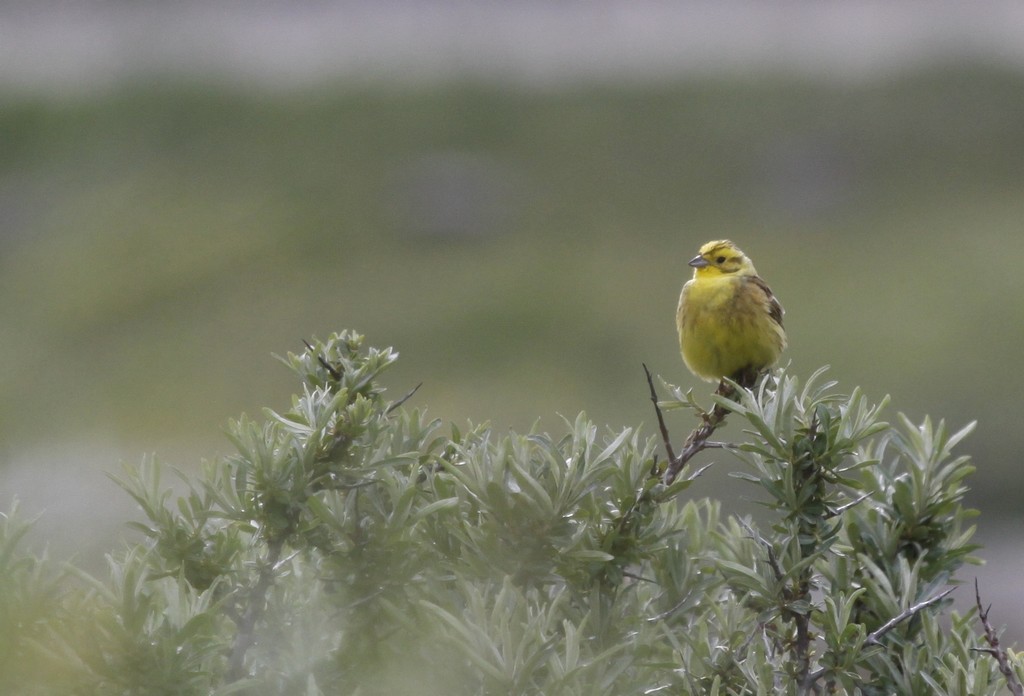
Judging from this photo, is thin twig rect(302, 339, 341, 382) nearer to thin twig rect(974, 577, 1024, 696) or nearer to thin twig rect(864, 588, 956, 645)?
thin twig rect(864, 588, 956, 645)

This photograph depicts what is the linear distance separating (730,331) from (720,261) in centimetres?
74

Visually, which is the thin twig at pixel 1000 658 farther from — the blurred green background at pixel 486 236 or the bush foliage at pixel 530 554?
the blurred green background at pixel 486 236

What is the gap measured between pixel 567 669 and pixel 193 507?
892 mm

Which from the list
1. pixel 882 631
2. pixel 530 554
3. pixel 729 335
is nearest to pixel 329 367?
pixel 530 554

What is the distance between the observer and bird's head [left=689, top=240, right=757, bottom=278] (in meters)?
4.71

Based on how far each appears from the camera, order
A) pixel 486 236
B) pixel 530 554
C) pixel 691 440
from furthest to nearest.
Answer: pixel 486 236 → pixel 691 440 → pixel 530 554

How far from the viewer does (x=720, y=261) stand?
4.78 meters

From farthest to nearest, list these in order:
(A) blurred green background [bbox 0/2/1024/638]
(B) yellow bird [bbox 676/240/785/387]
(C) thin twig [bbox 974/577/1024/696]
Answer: (A) blurred green background [bbox 0/2/1024/638] → (B) yellow bird [bbox 676/240/785/387] → (C) thin twig [bbox 974/577/1024/696]

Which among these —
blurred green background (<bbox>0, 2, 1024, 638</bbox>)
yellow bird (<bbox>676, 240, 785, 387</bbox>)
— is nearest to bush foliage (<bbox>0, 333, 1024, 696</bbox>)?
yellow bird (<bbox>676, 240, 785, 387</bbox>)

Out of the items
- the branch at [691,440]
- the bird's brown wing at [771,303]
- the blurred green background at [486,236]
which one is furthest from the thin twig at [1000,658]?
the blurred green background at [486,236]

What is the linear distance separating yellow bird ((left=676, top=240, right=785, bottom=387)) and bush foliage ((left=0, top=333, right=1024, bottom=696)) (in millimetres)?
1595

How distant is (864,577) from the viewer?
7.92 feet

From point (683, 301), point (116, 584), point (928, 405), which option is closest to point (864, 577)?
point (116, 584)

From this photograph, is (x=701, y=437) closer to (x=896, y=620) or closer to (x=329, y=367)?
(x=896, y=620)
